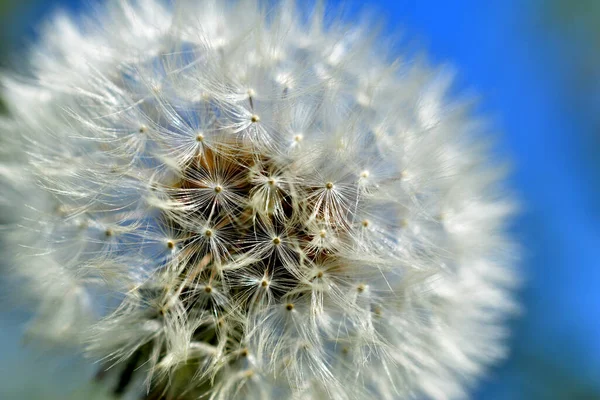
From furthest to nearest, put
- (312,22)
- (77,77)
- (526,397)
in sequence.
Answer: (526,397)
(312,22)
(77,77)

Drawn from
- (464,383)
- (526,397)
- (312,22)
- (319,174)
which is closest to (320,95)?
(319,174)

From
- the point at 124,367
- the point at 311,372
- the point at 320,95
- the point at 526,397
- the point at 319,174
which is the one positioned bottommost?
the point at 526,397

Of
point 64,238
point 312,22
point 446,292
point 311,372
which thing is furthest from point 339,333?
point 312,22

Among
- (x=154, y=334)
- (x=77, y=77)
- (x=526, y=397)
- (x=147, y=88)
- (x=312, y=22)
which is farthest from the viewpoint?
(x=526, y=397)

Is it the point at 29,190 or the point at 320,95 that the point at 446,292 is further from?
the point at 29,190

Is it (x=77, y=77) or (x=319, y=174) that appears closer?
(x=319, y=174)

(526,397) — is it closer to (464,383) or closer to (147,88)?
(464,383)

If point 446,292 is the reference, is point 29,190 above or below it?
above
